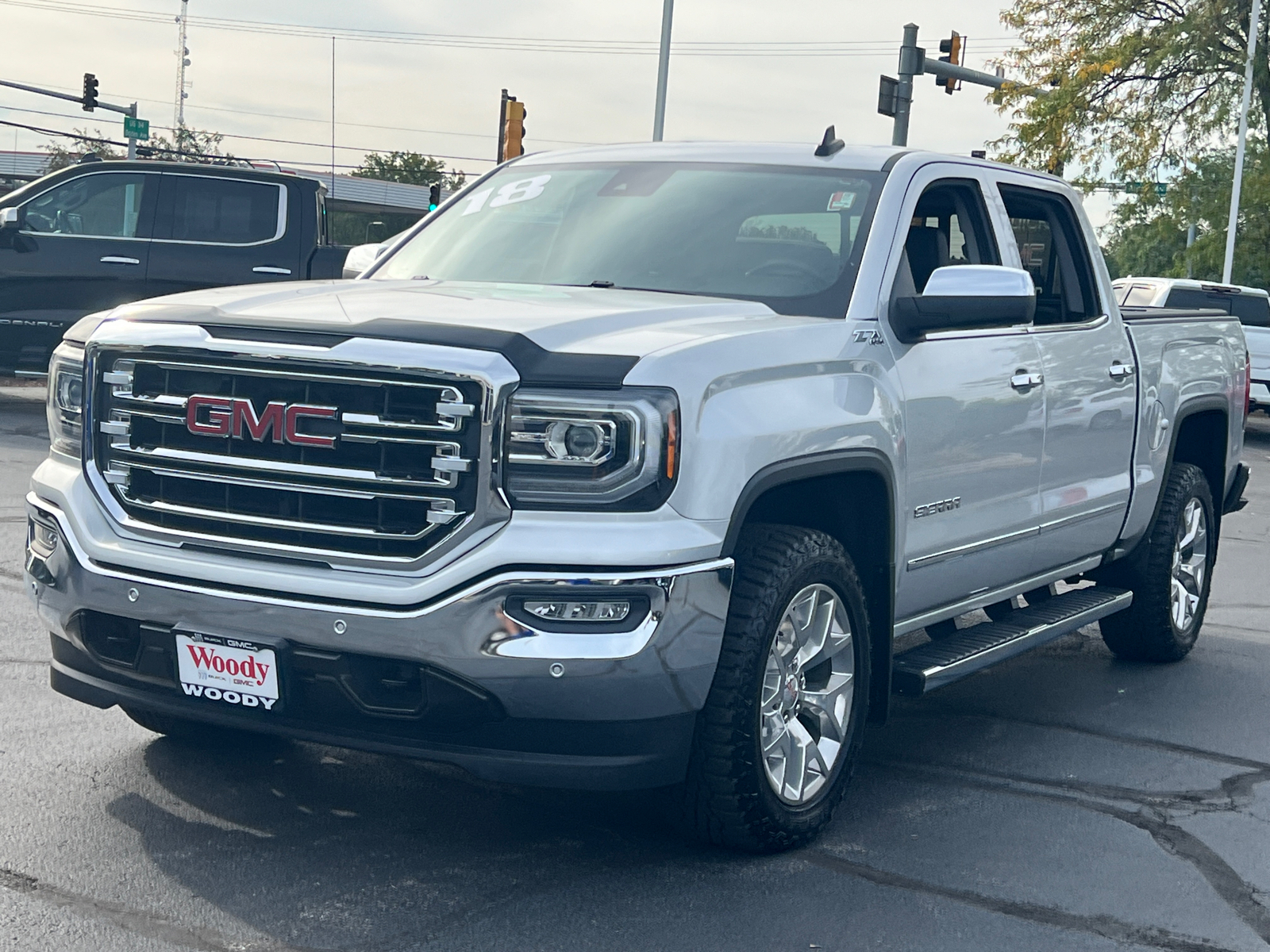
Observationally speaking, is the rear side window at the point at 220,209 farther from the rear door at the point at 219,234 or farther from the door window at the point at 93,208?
the door window at the point at 93,208

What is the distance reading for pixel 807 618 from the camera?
4.42m

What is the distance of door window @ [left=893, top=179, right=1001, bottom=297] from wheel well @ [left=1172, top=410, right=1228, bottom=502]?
219 centimetres

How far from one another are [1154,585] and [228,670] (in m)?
4.37

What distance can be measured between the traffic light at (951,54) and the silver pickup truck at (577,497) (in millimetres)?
21249

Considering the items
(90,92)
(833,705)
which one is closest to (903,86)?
(833,705)

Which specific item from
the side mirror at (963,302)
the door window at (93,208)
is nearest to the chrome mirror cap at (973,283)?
the side mirror at (963,302)

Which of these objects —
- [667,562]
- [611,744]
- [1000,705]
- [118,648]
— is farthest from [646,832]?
[1000,705]

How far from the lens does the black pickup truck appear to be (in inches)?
554

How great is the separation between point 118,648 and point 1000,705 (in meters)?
3.48

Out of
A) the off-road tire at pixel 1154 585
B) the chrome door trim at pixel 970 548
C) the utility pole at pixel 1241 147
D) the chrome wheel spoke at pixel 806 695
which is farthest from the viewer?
the utility pole at pixel 1241 147

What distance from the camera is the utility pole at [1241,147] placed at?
34.6 metres

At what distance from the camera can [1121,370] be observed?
6328 millimetres

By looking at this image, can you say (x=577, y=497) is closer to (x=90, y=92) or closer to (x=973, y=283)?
(x=973, y=283)

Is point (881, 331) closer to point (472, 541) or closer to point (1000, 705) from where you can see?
point (472, 541)
